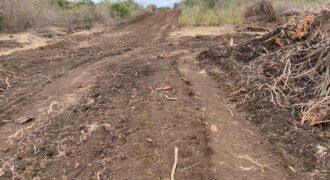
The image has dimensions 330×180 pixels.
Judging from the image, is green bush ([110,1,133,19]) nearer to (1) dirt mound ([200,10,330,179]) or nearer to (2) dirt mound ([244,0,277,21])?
(2) dirt mound ([244,0,277,21])

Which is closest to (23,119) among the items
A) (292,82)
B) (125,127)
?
(125,127)

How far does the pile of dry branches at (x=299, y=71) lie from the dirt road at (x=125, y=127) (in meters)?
0.59

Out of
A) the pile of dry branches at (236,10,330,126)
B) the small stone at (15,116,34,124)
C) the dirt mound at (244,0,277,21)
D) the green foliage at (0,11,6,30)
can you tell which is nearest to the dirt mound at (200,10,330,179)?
the pile of dry branches at (236,10,330,126)

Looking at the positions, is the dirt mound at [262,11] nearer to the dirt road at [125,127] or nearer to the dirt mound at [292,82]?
the dirt mound at [292,82]

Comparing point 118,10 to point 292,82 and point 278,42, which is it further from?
point 292,82

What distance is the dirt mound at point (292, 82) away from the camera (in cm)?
441

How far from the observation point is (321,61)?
18.8 ft

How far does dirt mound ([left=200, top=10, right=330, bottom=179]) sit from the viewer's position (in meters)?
4.41

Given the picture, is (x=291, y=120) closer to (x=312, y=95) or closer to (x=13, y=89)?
(x=312, y=95)

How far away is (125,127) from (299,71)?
111 inches

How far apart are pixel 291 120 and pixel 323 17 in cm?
282

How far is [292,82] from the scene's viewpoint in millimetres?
5816

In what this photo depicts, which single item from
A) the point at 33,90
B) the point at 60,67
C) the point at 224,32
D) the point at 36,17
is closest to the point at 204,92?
the point at 33,90

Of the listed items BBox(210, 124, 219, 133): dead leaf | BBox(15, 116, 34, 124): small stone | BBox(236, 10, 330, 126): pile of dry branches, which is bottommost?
BBox(210, 124, 219, 133): dead leaf
